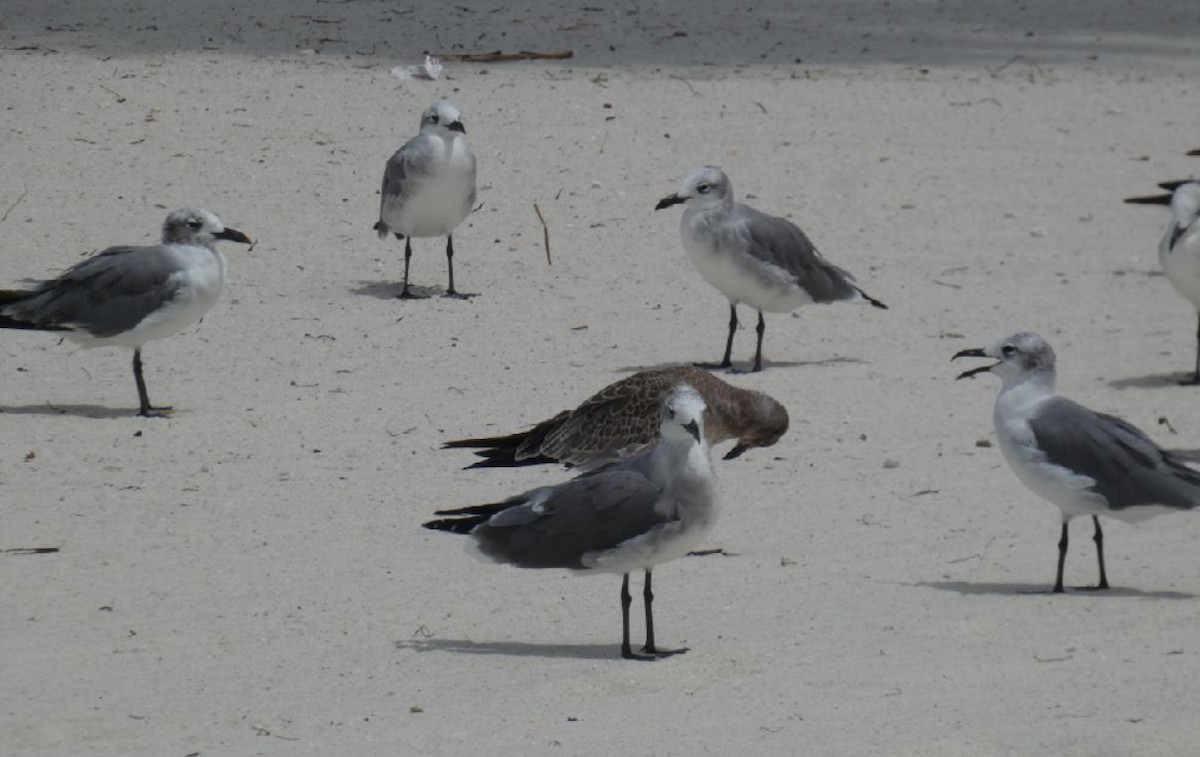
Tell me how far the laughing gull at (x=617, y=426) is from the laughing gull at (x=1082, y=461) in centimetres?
129

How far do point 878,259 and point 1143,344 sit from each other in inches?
70.8

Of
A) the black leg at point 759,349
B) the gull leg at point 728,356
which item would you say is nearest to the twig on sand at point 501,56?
the black leg at point 759,349

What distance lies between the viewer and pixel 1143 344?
35.7ft

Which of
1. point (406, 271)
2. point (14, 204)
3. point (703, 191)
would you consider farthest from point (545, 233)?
point (14, 204)

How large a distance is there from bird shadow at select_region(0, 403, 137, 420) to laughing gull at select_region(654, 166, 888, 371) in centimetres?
294

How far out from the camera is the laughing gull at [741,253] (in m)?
10.3

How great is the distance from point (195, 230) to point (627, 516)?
12.9ft

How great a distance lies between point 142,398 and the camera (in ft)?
29.6

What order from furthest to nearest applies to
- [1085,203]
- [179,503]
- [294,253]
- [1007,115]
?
[1007,115]
[1085,203]
[294,253]
[179,503]

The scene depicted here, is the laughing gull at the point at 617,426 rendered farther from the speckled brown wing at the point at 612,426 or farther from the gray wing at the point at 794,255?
the gray wing at the point at 794,255

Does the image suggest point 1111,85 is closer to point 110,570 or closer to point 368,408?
point 368,408

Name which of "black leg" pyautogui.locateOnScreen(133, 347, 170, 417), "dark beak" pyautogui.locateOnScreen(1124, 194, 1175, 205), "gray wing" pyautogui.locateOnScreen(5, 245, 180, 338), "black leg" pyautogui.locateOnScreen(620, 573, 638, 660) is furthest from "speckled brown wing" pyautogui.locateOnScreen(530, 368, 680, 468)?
"dark beak" pyautogui.locateOnScreen(1124, 194, 1175, 205)

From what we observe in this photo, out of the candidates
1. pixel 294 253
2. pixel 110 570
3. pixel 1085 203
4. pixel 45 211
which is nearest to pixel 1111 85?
pixel 1085 203

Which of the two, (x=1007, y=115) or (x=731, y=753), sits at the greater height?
(x=1007, y=115)
